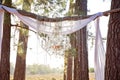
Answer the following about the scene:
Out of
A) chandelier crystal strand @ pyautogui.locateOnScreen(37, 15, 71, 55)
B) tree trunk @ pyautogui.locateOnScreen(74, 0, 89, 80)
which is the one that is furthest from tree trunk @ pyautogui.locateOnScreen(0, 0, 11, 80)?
tree trunk @ pyautogui.locateOnScreen(74, 0, 89, 80)

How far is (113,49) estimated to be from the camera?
4348 millimetres

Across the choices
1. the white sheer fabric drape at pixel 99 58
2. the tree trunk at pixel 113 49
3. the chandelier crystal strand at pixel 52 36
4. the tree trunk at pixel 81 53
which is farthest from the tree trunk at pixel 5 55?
the tree trunk at pixel 81 53

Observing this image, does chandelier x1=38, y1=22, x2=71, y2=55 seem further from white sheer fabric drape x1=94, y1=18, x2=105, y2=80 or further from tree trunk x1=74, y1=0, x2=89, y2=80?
white sheer fabric drape x1=94, y1=18, x2=105, y2=80

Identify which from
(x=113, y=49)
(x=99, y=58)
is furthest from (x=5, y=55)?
(x=113, y=49)

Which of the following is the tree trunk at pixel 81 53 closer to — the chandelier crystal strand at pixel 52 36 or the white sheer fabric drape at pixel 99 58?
the chandelier crystal strand at pixel 52 36

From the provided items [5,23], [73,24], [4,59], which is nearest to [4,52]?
[4,59]

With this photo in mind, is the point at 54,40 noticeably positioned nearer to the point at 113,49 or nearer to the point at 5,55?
the point at 5,55

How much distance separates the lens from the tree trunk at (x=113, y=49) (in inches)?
169

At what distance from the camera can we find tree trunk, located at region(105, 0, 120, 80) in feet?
14.1

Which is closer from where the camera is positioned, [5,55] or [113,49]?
[113,49]

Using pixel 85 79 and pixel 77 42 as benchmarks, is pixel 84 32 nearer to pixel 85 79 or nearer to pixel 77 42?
pixel 77 42

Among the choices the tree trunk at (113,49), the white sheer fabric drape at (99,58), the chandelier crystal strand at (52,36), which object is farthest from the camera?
the chandelier crystal strand at (52,36)

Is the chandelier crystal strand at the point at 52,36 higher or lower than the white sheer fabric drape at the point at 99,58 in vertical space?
higher

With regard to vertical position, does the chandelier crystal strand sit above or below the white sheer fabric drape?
above
